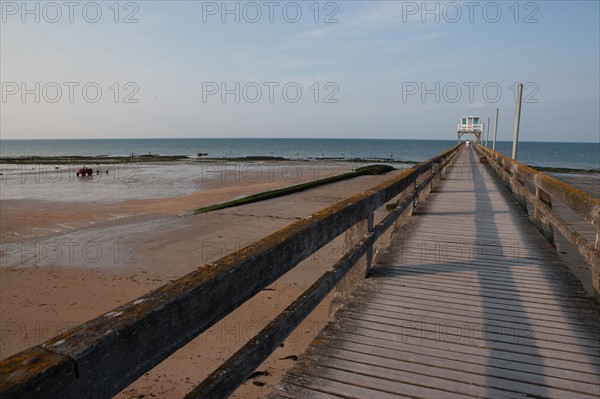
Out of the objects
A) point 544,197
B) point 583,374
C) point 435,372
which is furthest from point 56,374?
point 544,197

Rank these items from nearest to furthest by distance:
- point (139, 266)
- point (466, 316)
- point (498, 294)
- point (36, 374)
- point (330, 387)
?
point (36, 374)
point (330, 387)
point (466, 316)
point (498, 294)
point (139, 266)

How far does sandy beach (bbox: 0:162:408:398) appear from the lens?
216 inches

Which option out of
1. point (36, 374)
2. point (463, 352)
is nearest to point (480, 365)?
point (463, 352)

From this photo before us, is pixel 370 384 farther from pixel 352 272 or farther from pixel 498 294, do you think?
pixel 498 294

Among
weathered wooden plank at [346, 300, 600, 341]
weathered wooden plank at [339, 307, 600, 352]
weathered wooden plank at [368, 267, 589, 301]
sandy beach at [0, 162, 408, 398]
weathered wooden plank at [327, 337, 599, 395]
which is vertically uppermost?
weathered wooden plank at [368, 267, 589, 301]

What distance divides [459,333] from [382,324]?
0.57 metres

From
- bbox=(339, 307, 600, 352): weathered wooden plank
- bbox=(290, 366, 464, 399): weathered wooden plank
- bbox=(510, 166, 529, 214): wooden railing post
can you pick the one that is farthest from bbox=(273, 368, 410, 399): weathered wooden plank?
bbox=(510, 166, 529, 214): wooden railing post

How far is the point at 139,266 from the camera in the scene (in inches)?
373

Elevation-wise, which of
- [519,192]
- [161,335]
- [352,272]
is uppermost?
[161,335]

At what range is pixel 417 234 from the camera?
624 centimetres

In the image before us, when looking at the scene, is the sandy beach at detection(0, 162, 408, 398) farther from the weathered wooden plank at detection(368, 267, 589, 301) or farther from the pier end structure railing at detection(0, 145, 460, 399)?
the pier end structure railing at detection(0, 145, 460, 399)

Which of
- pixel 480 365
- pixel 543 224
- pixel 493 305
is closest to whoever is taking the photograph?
pixel 480 365

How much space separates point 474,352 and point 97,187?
1053 inches

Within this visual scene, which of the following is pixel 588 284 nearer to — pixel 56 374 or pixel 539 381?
pixel 539 381
